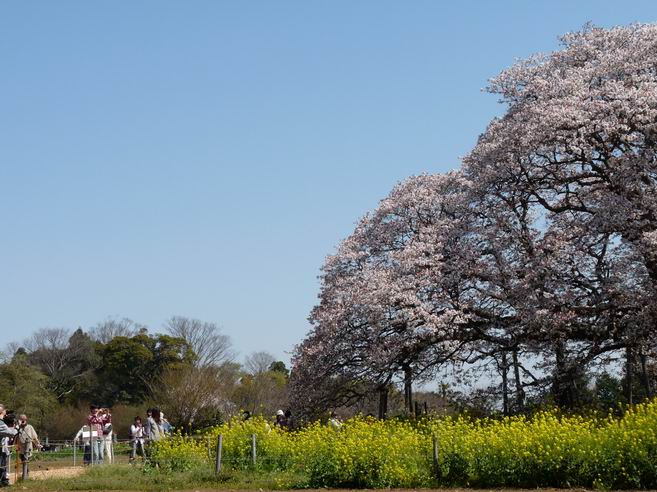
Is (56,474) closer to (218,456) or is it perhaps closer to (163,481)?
(163,481)

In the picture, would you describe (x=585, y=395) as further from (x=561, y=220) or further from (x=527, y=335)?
(x=561, y=220)

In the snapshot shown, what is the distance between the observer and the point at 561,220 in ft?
77.9

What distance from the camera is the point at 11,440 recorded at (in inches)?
725

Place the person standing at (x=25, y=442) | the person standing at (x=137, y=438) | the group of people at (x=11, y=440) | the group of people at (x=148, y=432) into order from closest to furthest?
the group of people at (x=11, y=440) < the person standing at (x=25, y=442) < the group of people at (x=148, y=432) < the person standing at (x=137, y=438)

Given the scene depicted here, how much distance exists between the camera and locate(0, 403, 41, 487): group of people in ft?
57.4

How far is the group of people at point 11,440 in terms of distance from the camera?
17500mm

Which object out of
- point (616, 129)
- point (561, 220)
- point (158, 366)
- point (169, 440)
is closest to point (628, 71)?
point (616, 129)

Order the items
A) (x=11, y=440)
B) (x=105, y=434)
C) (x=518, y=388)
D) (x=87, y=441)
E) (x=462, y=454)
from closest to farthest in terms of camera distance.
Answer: (x=462, y=454)
(x=11, y=440)
(x=105, y=434)
(x=87, y=441)
(x=518, y=388)

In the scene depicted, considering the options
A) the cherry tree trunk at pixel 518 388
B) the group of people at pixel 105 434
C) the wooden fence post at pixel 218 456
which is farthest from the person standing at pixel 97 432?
the cherry tree trunk at pixel 518 388

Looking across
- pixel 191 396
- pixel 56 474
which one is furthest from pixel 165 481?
pixel 191 396

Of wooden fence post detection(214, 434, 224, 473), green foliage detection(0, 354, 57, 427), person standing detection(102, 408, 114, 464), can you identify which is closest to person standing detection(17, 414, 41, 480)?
person standing detection(102, 408, 114, 464)

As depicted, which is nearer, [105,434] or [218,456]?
[218,456]

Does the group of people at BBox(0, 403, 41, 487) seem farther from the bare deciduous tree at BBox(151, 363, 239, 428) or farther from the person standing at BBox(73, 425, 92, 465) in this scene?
the bare deciduous tree at BBox(151, 363, 239, 428)

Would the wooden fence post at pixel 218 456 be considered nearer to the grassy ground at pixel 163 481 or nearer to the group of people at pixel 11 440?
the grassy ground at pixel 163 481
